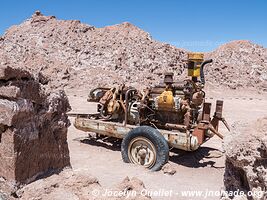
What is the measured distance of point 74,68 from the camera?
86.6ft

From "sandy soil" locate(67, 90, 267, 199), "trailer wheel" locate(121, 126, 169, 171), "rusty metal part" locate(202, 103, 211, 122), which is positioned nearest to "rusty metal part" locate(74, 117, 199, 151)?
"trailer wheel" locate(121, 126, 169, 171)

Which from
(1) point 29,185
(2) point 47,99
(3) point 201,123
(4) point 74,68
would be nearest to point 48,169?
(1) point 29,185

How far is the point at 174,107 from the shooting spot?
302 inches

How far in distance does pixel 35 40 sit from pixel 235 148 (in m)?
29.3

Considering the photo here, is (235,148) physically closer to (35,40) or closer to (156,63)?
(156,63)

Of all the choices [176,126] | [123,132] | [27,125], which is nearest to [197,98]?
[176,126]

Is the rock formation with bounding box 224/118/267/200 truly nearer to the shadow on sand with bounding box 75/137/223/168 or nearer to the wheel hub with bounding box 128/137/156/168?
the wheel hub with bounding box 128/137/156/168

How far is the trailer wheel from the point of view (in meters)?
7.02

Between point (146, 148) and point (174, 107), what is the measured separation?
1.07m

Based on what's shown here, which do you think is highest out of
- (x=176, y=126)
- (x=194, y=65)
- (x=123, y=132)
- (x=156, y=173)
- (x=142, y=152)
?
(x=194, y=65)

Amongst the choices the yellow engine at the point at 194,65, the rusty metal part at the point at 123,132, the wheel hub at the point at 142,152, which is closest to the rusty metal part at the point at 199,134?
the rusty metal part at the point at 123,132

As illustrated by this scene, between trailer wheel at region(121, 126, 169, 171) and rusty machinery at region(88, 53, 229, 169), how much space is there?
30 millimetres

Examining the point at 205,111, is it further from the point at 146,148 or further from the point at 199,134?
the point at 146,148

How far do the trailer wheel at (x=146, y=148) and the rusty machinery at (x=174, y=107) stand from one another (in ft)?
0.10
